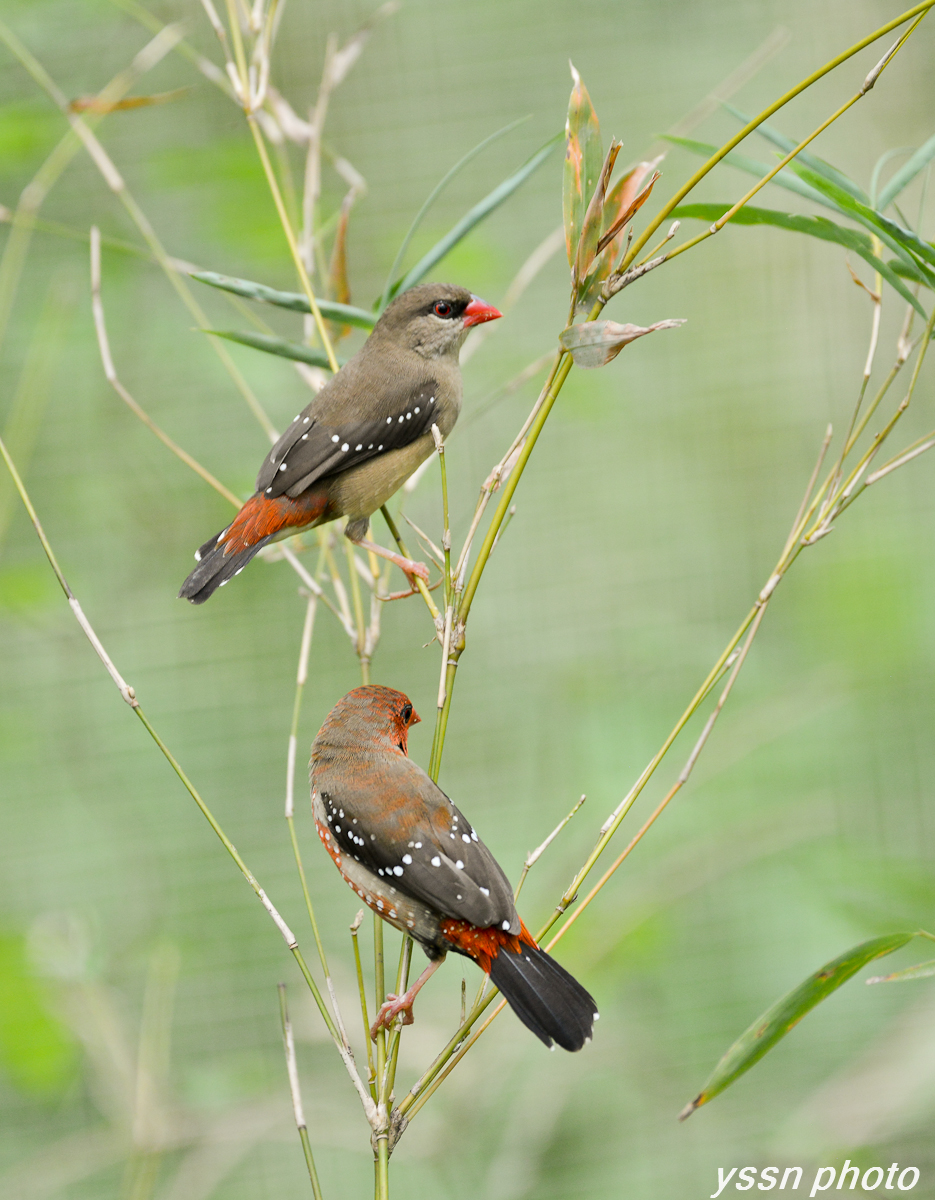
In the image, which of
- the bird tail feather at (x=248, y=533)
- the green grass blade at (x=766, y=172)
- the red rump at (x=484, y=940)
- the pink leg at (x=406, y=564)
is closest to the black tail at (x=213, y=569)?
the bird tail feather at (x=248, y=533)

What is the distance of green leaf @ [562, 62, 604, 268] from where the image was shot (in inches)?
37.9

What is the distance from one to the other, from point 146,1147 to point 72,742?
4.96ft

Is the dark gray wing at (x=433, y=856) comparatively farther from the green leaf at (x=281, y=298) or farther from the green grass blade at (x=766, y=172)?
the green grass blade at (x=766, y=172)

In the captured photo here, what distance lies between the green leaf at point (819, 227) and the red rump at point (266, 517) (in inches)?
24.6

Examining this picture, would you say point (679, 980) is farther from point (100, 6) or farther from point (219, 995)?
point (100, 6)

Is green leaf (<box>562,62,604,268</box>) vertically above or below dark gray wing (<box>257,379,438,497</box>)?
above

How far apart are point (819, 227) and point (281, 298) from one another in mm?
577

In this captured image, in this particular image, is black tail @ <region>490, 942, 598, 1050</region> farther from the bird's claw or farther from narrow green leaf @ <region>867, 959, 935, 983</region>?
narrow green leaf @ <region>867, 959, 935, 983</region>

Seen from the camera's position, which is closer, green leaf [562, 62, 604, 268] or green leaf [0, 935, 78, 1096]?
green leaf [562, 62, 604, 268]

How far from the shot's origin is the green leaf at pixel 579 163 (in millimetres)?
963

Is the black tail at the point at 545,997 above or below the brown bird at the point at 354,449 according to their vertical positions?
below

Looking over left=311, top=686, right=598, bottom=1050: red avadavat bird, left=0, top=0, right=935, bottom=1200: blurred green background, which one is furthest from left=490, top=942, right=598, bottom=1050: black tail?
left=0, top=0, right=935, bottom=1200: blurred green background

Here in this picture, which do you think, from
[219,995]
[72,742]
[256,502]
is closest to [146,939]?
[219,995]

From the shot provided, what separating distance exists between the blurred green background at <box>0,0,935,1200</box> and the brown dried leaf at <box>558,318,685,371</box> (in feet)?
5.80
